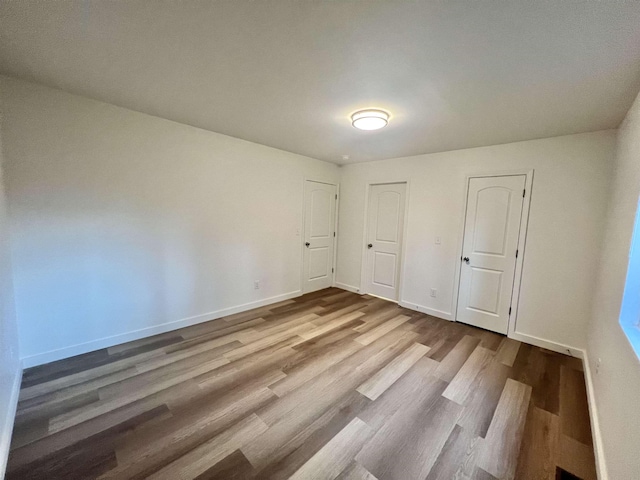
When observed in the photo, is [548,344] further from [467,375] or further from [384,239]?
[384,239]

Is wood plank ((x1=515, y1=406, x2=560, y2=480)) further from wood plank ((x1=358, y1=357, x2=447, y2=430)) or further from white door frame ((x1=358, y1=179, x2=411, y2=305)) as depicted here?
white door frame ((x1=358, y1=179, x2=411, y2=305))

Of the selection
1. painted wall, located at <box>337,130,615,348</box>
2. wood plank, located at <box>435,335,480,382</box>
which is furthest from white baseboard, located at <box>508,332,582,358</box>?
wood plank, located at <box>435,335,480,382</box>

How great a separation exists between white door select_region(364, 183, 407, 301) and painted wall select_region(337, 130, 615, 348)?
31 centimetres

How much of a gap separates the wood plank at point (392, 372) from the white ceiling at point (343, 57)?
2.42m

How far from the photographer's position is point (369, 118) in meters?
2.31

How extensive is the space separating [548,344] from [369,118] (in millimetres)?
3236

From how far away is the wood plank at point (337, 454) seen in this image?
1.38 m

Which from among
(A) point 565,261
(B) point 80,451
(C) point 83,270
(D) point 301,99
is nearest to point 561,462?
(A) point 565,261

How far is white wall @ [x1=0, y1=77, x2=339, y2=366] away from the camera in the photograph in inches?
84.0

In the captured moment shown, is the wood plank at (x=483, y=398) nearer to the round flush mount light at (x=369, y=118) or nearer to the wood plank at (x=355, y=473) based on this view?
the wood plank at (x=355, y=473)

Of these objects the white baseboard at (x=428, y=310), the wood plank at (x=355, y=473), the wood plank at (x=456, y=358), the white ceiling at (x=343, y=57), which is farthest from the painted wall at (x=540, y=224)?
the wood plank at (x=355, y=473)

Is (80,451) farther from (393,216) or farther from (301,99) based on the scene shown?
(393,216)

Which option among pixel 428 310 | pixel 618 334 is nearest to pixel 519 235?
pixel 428 310

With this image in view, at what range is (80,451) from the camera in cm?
147
